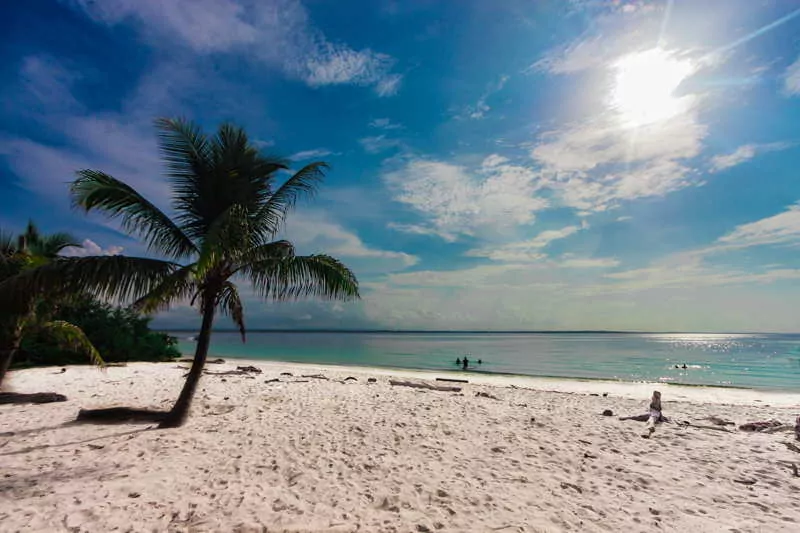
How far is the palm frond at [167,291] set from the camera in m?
7.16

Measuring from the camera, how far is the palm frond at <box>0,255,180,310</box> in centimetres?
648

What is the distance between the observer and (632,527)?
427 cm

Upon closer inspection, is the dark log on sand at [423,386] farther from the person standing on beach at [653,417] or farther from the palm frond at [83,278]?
the palm frond at [83,278]

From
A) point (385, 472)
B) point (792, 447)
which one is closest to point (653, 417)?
point (792, 447)

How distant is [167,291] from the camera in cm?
726

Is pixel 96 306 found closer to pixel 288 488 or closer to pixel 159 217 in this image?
pixel 159 217

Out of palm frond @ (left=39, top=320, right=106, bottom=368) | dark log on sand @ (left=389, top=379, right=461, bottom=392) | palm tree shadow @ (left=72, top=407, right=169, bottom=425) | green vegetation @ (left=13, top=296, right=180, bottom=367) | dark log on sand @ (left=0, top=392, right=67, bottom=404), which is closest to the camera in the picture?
palm tree shadow @ (left=72, top=407, right=169, bottom=425)

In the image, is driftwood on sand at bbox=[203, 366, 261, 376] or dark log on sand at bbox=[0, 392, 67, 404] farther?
driftwood on sand at bbox=[203, 366, 261, 376]

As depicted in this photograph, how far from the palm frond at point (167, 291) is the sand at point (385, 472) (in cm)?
243

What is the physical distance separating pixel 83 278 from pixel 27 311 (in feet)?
6.69

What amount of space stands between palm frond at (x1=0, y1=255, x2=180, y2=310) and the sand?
2.63 metres

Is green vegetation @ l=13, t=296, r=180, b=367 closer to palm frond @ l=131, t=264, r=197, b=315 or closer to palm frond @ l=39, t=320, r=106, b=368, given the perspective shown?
palm frond @ l=39, t=320, r=106, b=368

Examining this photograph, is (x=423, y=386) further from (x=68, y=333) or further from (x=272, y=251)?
(x=68, y=333)

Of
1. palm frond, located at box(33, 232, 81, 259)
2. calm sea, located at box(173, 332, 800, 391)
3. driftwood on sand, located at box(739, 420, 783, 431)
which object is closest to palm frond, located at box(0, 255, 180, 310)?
palm frond, located at box(33, 232, 81, 259)
